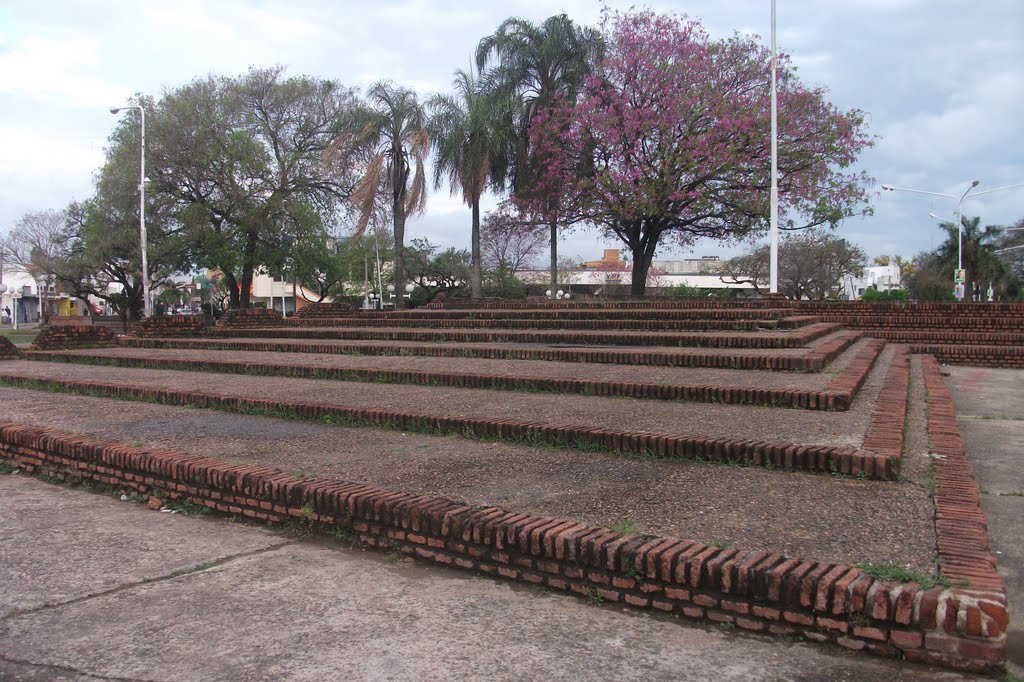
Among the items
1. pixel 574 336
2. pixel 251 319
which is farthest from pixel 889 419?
pixel 251 319

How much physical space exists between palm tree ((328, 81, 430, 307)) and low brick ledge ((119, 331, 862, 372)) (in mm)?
7100

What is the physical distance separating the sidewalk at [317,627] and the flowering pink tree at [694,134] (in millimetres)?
16125

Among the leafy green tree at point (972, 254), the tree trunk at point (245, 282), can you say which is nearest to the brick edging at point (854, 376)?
the tree trunk at point (245, 282)

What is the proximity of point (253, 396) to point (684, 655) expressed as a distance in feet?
19.1

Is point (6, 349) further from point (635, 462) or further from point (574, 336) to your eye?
point (635, 462)

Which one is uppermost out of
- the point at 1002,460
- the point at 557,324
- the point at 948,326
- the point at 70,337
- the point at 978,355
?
the point at 557,324

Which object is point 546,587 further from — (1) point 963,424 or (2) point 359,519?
(1) point 963,424

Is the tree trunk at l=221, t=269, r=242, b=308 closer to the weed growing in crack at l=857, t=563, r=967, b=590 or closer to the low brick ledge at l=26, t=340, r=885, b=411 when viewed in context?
the low brick ledge at l=26, t=340, r=885, b=411

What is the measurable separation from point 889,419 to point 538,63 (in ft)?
60.3

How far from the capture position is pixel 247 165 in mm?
22391

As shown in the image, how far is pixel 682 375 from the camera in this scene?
768 centimetres

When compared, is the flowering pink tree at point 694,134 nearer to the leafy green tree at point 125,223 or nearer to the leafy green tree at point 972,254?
the leafy green tree at point 125,223

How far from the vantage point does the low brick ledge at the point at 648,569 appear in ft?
8.54

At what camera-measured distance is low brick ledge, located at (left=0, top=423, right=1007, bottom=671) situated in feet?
8.54
